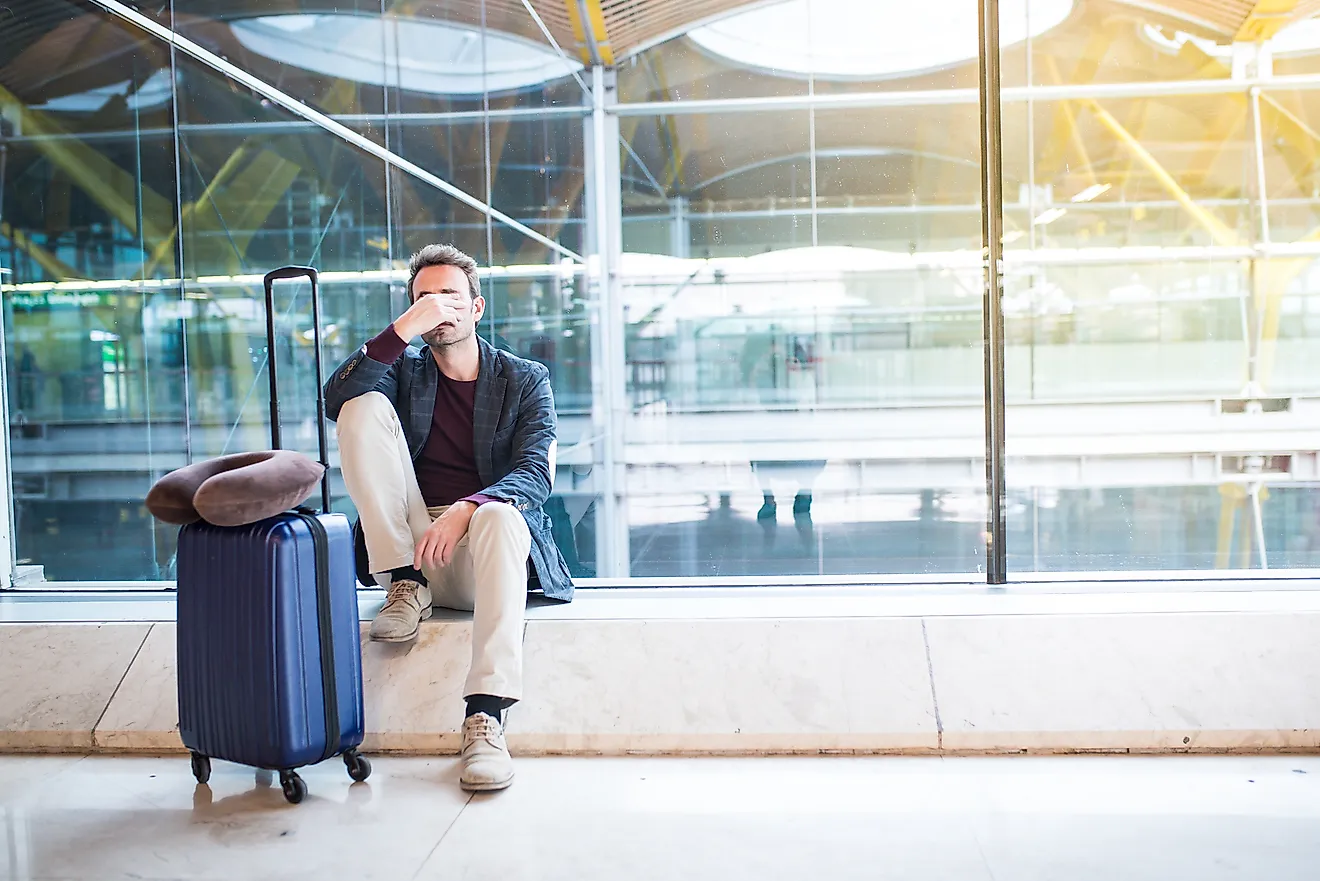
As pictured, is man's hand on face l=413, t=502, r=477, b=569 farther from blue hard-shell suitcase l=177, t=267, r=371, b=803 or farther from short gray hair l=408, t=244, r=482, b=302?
short gray hair l=408, t=244, r=482, b=302

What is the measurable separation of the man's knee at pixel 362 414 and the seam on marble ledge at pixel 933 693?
1.38m

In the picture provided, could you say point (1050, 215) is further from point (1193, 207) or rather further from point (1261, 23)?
point (1261, 23)

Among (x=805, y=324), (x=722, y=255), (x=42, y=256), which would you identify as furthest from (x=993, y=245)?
(x=722, y=255)

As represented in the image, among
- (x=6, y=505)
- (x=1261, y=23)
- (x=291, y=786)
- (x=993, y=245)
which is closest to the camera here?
(x=291, y=786)

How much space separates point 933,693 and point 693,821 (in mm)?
707

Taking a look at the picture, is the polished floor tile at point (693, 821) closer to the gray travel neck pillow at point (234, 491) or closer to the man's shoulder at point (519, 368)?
the gray travel neck pillow at point (234, 491)

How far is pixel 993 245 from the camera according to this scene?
2.55 m

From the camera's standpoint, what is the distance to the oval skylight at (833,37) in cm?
758

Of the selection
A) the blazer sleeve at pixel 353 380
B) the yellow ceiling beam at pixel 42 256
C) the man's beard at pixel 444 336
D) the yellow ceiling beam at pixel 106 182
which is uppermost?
the yellow ceiling beam at pixel 106 182

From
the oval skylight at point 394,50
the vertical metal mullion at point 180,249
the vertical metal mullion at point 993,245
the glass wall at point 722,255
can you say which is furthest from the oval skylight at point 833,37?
the vertical metal mullion at point 993,245

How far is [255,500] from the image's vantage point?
1736 millimetres

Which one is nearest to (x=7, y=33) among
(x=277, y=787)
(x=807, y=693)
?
(x=277, y=787)

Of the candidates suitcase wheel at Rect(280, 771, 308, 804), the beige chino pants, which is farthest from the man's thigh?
suitcase wheel at Rect(280, 771, 308, 804)

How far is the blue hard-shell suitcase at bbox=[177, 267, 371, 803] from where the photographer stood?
1.76 meters
